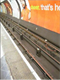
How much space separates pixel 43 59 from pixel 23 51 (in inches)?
42.9

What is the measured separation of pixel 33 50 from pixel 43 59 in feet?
2.96

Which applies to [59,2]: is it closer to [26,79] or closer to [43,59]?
[43,59]

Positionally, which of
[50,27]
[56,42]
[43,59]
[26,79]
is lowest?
[26,79]

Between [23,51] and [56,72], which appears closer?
[56,72]

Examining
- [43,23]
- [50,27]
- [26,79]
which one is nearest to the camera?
[26,79]

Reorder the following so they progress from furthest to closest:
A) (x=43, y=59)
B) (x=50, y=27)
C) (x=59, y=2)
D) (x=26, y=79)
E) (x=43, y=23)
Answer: (x=43, y=23) → (x=50, y=27) → (x=59, y=2) → (x=43, y=59) → (x=26, y=79)

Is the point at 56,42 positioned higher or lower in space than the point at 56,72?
higher

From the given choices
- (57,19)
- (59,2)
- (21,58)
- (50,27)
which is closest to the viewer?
(21,58)

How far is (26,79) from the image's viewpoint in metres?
3.14

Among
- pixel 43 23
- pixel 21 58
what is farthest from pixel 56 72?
pixel 43 23

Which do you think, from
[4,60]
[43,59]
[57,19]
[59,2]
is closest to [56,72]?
[43,59]

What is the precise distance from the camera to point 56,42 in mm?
4977

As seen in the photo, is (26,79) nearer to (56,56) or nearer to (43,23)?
(56,56)

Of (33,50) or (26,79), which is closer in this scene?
(26,79)
